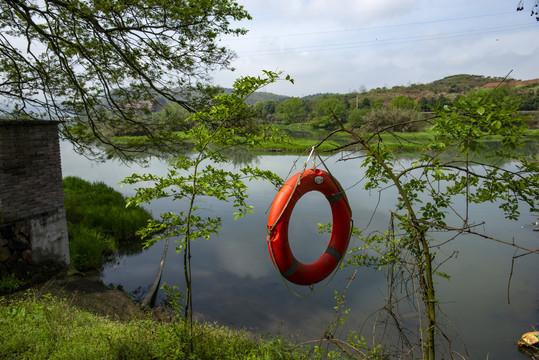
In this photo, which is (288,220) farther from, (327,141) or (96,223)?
(96,223)

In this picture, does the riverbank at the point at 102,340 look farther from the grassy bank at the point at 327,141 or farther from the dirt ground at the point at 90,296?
the grassy bank at the point at 327,141

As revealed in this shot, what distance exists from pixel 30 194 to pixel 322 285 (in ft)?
14.7

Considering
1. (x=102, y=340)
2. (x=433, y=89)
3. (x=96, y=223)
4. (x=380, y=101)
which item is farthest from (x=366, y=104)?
(x=102, y=340)

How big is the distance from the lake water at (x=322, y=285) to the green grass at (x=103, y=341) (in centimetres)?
103

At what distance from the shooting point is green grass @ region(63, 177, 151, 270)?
20.3ft

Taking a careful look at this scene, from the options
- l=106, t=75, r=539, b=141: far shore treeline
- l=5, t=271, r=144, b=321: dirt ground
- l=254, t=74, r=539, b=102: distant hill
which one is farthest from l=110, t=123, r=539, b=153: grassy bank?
l=254, t=74, r=539, b=102: distant hill

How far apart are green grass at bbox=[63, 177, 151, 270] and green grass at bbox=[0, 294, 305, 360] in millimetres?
3011

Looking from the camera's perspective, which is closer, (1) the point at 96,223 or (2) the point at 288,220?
(2) the point at 288,220

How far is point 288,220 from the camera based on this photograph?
2.28 metres

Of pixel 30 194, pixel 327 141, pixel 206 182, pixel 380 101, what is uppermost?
pixel 380 101

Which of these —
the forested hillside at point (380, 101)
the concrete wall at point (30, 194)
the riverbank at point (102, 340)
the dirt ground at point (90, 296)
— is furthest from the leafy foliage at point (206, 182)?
the forested hillside at point (380, 101)

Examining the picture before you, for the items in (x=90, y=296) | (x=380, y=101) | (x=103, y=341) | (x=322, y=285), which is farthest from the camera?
(x=380, y=101)

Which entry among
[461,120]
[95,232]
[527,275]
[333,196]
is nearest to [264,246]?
[95,232]

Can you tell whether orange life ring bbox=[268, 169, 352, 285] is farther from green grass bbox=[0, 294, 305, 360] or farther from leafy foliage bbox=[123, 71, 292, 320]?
green grass bbox=[0, 294, 305, 360]
